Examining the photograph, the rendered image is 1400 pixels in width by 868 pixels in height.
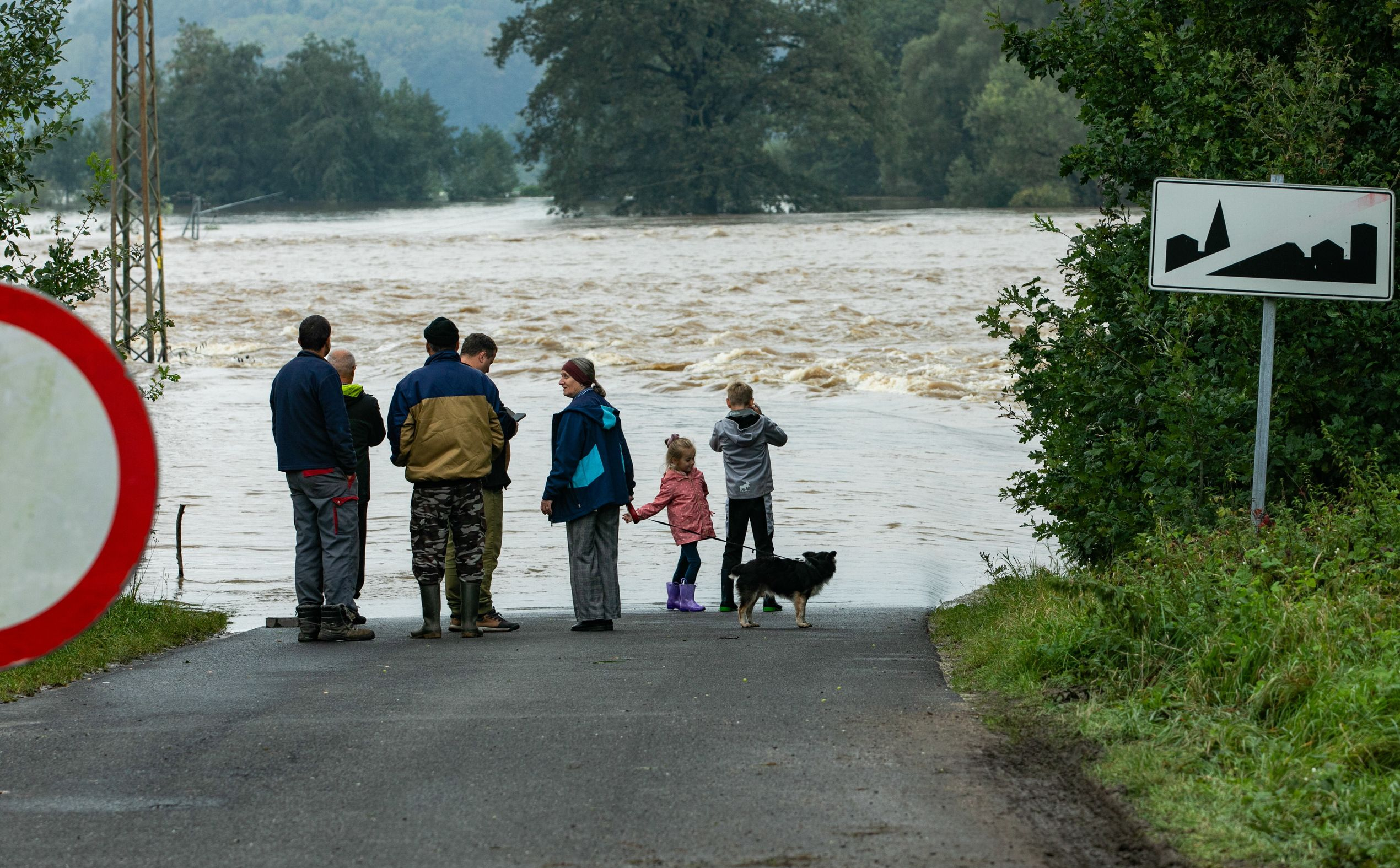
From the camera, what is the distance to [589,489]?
985cm

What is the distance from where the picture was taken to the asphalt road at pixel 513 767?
4.59 m

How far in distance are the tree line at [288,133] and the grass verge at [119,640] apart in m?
96.4

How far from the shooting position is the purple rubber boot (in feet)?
39.3

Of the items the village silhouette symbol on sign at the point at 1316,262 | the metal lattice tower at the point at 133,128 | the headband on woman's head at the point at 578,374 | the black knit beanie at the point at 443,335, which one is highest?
the metal lattice tower at the point at 133,128

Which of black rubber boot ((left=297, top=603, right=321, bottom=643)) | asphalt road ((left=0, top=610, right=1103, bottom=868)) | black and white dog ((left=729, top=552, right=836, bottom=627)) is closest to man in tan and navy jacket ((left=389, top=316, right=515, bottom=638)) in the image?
black rubber boot ((left=297, top=603, right=321, bottom=643))

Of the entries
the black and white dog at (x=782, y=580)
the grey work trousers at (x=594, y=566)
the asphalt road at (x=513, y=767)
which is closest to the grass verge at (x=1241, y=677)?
the asphalt road at (x=513, y=767)

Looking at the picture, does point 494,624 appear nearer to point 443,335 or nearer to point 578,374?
point 578,374

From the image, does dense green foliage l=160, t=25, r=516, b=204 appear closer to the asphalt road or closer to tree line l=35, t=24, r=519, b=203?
tree line l=35, t=24, r=519, b=203

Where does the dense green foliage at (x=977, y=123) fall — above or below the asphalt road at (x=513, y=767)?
above

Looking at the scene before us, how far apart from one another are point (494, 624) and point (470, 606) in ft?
1.79

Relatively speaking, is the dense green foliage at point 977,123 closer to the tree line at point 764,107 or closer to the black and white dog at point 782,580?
the tree line at point 764,107

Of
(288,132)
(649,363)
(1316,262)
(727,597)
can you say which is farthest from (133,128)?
(288,132)

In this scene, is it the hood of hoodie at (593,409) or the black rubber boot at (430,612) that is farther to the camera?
the hood of hoodie at (593,409)

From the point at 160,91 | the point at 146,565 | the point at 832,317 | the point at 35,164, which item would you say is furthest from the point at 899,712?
the point at 160,91
